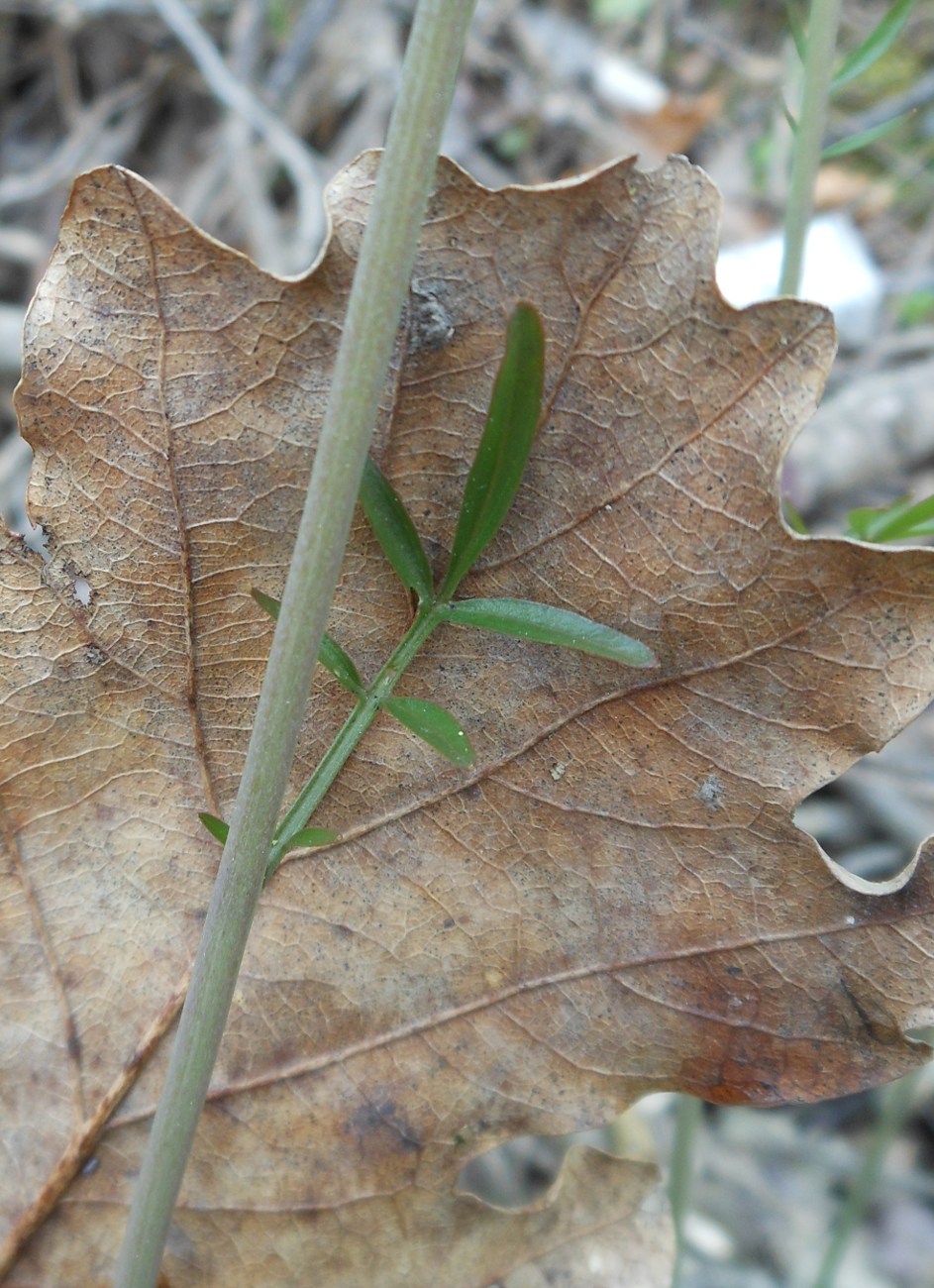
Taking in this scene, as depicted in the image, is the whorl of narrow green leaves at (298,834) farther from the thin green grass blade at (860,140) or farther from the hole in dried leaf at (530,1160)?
the hole in dried leaf at (530,1160)

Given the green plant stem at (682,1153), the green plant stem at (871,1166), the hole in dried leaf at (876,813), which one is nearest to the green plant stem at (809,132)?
the green plant stem at (682,1153)

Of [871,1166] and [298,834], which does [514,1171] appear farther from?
[298,834]

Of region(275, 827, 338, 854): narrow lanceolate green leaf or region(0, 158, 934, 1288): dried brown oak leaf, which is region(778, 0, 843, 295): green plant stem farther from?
region(275, 827, 338, 854): narrow lanceolate green leaf

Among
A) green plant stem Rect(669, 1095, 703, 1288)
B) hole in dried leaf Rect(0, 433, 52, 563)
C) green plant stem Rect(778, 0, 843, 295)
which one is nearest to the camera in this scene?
green plant stem Rect(778, 0, 843, 295)

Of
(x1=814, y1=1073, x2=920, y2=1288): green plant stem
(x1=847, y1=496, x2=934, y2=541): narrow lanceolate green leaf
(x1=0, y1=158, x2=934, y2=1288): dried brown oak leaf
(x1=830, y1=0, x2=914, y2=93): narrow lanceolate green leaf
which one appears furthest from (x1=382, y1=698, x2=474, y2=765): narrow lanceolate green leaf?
(x1=814, y1=1073, x2=920, y2=1288): green plant stem

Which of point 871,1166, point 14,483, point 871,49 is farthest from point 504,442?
point 14,483
